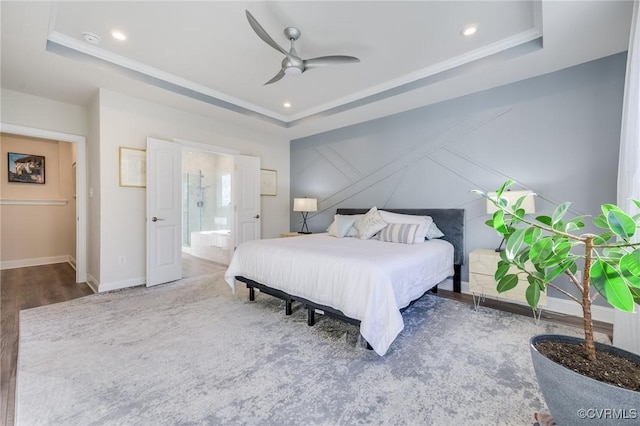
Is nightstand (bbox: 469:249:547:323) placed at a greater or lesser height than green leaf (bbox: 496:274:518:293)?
lesser

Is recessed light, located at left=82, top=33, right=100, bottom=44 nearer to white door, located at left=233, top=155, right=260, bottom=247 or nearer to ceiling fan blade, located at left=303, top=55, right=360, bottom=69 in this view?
ceiling fan blade, located at left=303, top=55, right=360, bottom=69

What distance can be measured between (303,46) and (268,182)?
10.3ft

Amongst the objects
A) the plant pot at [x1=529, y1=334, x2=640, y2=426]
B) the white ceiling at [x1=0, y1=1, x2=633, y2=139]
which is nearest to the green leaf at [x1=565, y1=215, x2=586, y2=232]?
the plant pot at [x1=529, y1=334, x2=640, y2=426]

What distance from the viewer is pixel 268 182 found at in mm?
Result: 5590

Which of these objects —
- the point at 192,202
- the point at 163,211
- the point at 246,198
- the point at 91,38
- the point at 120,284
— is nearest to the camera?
the point at 91,38

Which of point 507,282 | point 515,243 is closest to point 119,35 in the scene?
point 515,243

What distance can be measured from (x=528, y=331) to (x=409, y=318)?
103cm

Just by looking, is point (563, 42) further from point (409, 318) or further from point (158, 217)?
point (158, 217)

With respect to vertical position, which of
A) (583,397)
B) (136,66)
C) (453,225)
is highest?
(136,66)

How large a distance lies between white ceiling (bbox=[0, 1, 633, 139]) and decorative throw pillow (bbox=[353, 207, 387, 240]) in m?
1.63

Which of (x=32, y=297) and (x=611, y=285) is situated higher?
(x=611, y=285)

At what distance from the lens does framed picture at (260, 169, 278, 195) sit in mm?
5484

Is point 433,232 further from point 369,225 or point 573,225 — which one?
point 573,225

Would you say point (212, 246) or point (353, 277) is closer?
point (353, 277)
